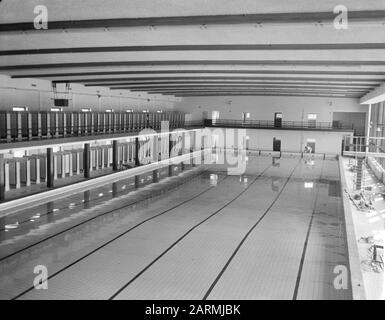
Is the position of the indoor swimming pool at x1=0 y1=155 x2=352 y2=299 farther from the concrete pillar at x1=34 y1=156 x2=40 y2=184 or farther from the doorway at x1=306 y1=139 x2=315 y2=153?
the doorway at x1=306 y1=139 x2=315 y2=153

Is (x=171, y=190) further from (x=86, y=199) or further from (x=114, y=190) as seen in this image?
(x=86, y=199)

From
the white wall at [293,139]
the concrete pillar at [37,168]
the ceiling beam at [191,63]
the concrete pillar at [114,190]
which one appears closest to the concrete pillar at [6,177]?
the concrete pillar at [37,168]

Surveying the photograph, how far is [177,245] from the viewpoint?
28.7 feet

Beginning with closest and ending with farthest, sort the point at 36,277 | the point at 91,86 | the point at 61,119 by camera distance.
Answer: the point at 36,277 → the point at 61,119 → the point at 91,86

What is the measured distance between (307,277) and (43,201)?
27.9 feet

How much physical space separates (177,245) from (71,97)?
12739 millimetres

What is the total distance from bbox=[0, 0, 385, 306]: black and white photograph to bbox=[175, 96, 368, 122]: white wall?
442 inches

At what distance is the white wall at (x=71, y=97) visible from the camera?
15.0m

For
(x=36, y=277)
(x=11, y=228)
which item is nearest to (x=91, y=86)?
(x=11, y=228)

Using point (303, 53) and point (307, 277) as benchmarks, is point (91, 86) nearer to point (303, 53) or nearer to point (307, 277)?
point (303, 53)

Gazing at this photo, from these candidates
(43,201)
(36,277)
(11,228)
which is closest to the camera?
(36,277)

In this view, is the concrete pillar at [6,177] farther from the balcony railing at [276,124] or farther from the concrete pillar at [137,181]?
the balcony railing at [276,124]

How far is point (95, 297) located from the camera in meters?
6.12

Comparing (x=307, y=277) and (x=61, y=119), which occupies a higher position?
(x=61, y=119)
